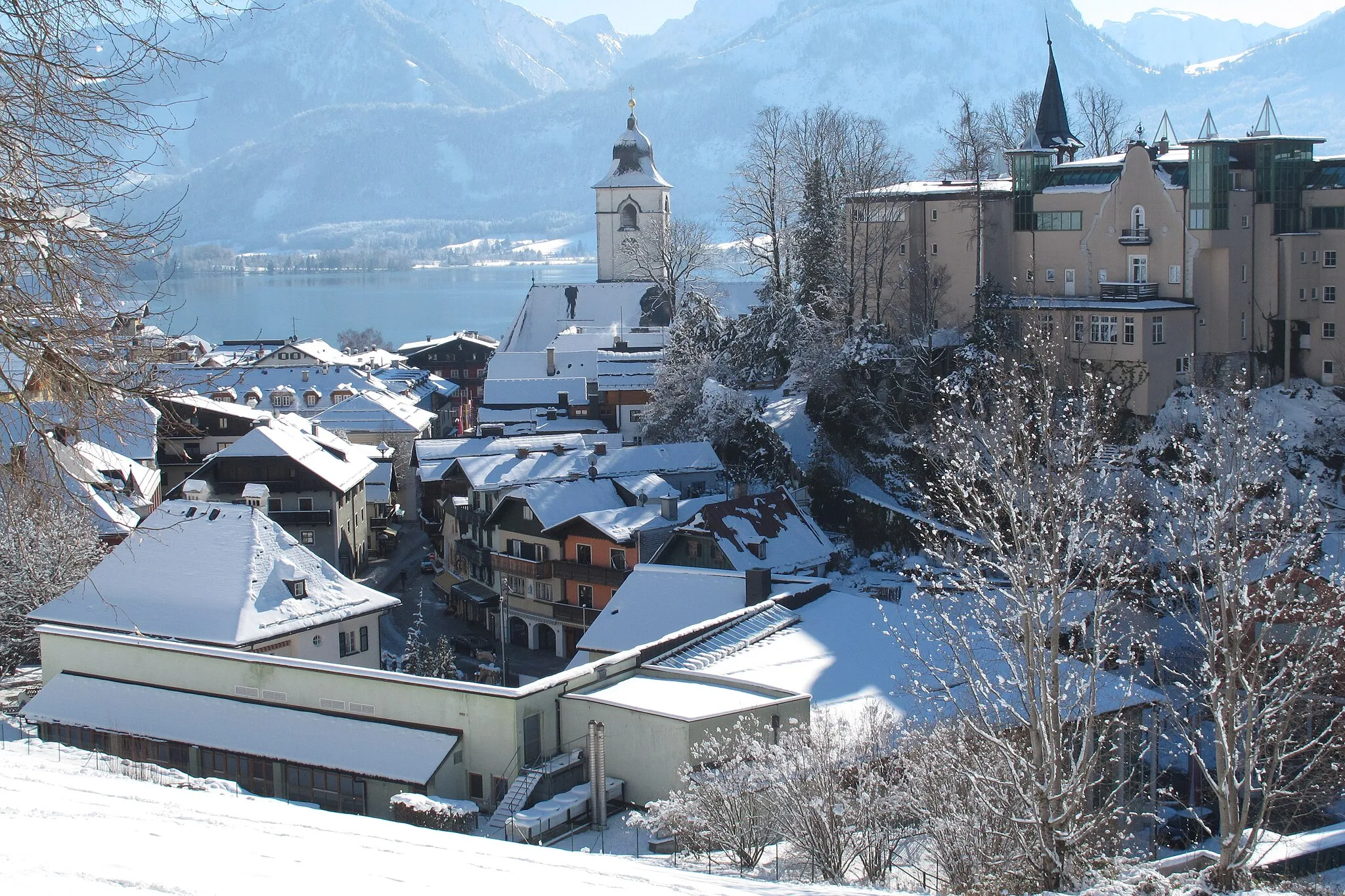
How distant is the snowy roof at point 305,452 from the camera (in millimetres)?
41281

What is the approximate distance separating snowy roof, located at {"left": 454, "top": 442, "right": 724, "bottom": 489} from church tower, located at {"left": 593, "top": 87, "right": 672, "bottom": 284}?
1497 inches

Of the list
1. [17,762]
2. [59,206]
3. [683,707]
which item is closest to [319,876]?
[59,206]

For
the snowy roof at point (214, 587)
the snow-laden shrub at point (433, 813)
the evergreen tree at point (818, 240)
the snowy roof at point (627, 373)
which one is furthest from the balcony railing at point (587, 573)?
the snowy roof at point (627, 373)

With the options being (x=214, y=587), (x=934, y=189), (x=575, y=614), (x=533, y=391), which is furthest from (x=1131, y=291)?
(x=533, y=391)

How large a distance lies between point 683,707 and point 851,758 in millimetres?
4330

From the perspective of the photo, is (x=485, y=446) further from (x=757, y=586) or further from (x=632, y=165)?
(x=632, y=165)

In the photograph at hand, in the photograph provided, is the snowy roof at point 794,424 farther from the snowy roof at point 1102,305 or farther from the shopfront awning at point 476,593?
the shopfront awning at point 476,593

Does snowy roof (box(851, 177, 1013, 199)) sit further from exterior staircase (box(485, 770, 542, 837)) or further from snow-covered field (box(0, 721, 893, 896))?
snow-covered field (box(0, 721, 893, 896))

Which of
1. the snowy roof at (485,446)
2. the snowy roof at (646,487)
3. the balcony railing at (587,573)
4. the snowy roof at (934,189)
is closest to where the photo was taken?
the balcony railing at (587,573)

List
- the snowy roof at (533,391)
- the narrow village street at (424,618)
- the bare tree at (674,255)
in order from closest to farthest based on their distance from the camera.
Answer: the narrow village street at (424,618), the snowy roof at (533,391), the bare tree at (674,255)

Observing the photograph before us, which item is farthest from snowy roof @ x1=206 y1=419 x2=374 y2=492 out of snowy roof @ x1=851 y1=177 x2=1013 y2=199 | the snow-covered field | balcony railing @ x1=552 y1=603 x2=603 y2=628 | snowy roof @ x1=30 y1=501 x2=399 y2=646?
the snow-covered field

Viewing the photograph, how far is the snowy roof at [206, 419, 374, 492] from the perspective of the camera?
1625 inches

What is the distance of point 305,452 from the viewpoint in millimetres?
42469

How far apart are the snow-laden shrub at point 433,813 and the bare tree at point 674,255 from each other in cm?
4080
